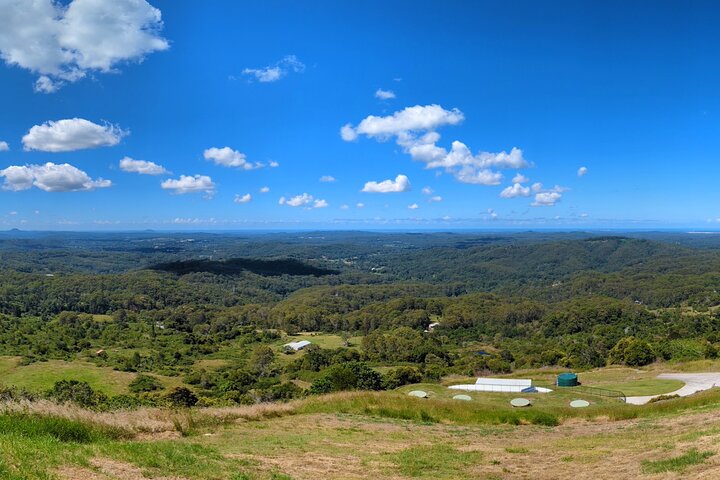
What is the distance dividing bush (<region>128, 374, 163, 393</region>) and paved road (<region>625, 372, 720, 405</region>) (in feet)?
184

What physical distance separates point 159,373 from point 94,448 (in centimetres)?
7331

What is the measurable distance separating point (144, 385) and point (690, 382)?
60318 mm

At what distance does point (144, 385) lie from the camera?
205 feet

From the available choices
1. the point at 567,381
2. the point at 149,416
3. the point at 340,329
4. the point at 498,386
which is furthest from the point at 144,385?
the point at 340,329

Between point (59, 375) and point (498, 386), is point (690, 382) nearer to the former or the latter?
point (498, 386)

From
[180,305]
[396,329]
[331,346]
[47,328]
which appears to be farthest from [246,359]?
[180,305]

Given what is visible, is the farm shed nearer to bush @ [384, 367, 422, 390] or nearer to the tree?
bush @ [384, 367, 422, 390]

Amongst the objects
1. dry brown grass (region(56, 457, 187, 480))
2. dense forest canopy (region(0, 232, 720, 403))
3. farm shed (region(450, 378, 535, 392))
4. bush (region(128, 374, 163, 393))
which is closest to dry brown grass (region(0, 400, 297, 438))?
dry brown grass (region(56, 457, 187, 480))

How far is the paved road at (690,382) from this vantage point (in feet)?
87.8

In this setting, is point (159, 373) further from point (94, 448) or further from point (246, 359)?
point (94, 448)

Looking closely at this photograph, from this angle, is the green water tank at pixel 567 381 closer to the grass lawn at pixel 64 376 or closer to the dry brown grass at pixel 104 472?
the dry brown grass at pixel 104 472

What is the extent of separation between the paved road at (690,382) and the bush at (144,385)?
56.0m

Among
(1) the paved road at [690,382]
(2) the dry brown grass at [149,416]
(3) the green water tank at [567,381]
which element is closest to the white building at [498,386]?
(3) the green water tank at [567,381]

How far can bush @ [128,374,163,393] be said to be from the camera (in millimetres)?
61125
